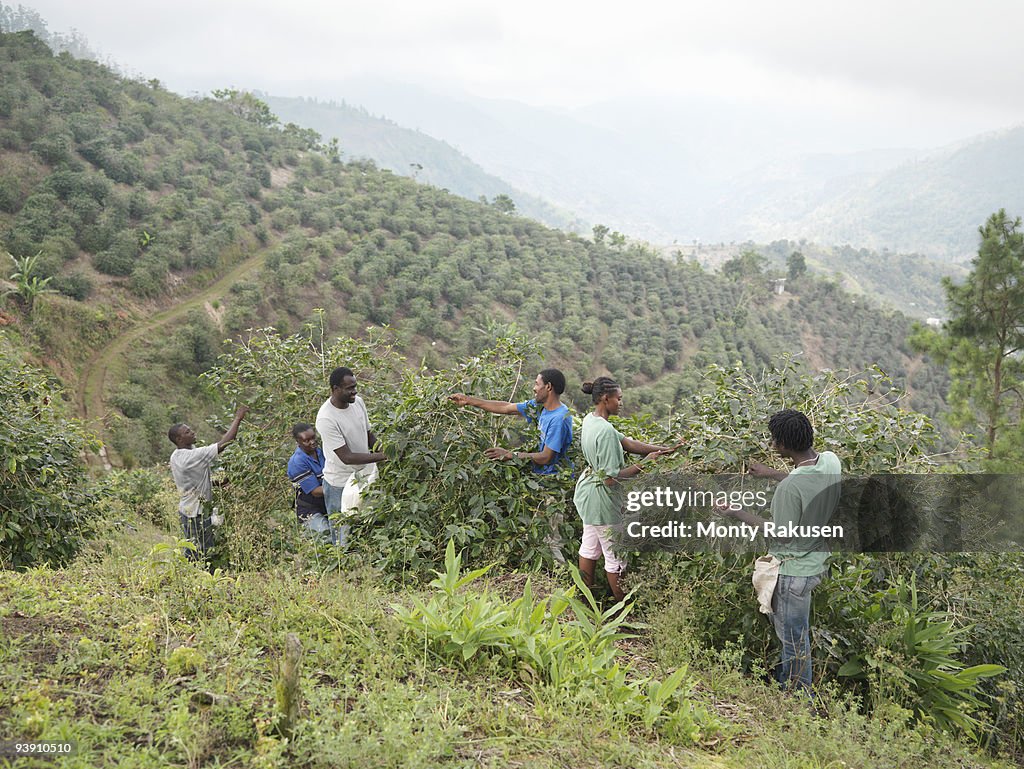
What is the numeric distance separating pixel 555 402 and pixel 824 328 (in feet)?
163

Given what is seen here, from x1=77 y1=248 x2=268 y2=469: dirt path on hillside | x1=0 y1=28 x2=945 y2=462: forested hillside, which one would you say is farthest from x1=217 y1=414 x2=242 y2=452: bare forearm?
x1=0 y1=28 x2=945 y2=462: forested hillside

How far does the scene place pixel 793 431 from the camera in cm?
310

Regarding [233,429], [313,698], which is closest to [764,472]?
[313,698]

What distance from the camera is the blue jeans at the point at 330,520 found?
4508 mm

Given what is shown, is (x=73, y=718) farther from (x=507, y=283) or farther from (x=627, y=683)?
(x=507, y=283)

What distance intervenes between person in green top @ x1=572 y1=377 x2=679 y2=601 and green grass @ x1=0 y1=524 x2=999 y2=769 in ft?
1.77

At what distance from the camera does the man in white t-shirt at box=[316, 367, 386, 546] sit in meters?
4.45

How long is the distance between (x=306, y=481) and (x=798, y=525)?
3.33 m

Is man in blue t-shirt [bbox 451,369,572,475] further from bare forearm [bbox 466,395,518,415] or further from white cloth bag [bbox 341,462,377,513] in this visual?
white cloth bag [bbox 341,462,377,513]

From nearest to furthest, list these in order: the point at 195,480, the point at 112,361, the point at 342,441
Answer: the point at 342,441, the point at 195,480, the point at 112,361

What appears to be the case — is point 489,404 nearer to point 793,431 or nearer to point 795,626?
point 793,431

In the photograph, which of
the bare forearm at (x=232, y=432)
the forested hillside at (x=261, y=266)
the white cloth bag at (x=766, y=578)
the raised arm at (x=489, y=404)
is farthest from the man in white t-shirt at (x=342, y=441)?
the forested hillside at (x=261, y=266)

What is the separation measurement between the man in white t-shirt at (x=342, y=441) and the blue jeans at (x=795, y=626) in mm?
2592

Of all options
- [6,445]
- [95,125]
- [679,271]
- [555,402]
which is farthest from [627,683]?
[679,271]
